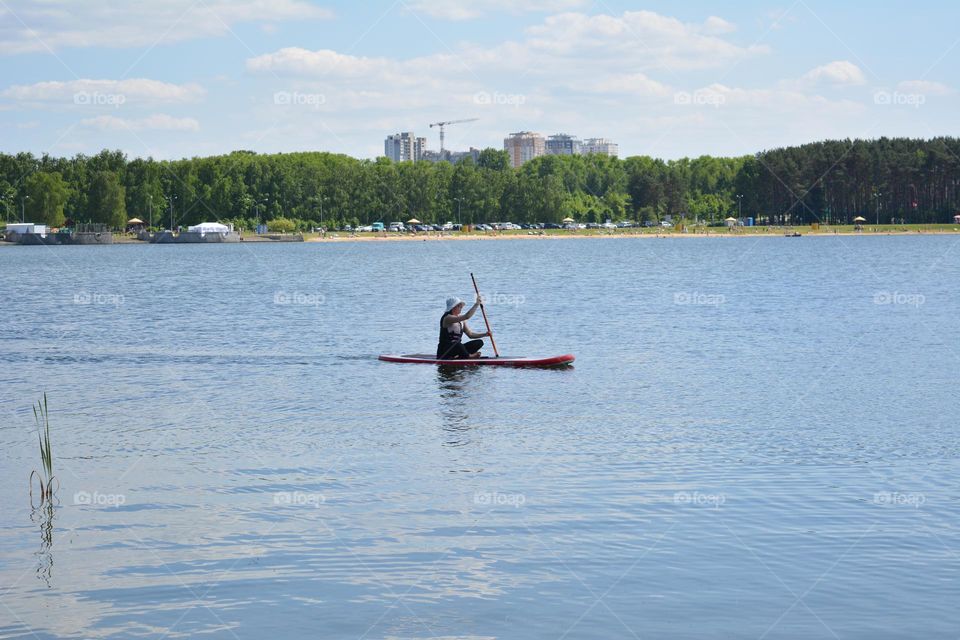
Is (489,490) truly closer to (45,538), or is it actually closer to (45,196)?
(45,538)

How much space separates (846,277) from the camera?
95.8 m

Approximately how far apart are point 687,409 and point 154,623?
15.9 meters

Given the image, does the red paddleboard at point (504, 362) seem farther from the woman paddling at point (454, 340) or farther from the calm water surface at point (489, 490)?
the calm water surface at point (489, 490)

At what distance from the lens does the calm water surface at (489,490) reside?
1254 cm

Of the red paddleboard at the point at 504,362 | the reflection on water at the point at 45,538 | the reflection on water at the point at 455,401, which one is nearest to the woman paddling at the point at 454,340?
the red paddleboard at the point at 504,362

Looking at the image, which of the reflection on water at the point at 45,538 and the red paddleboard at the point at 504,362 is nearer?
the reflection on water at the point at 45,538

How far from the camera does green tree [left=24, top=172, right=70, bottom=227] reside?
7692 inches

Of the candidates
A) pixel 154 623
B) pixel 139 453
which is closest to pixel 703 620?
pixel 154 623

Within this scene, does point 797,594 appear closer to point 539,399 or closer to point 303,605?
point 303,605

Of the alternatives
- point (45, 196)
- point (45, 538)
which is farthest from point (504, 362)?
point (45, 196)

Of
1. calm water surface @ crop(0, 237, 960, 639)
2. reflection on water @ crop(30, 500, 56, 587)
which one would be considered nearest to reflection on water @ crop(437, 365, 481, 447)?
calm water surface @ crop(0, 237, 960, 639)

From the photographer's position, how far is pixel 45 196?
195375mm

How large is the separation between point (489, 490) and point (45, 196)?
192556mm

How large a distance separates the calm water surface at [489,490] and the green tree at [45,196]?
532ft
